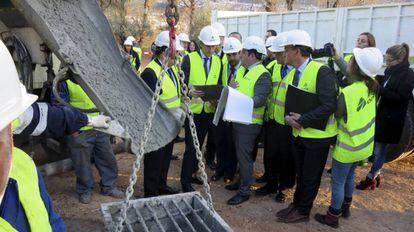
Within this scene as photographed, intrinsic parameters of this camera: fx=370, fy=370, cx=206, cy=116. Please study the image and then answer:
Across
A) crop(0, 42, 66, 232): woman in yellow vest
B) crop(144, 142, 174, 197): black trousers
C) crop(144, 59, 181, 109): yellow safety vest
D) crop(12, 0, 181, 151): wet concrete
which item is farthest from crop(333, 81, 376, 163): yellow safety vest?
crop(0, 42, 66, 232): woman in yellow vest

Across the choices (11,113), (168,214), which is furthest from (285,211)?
(11,113)

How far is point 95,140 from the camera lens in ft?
13.6

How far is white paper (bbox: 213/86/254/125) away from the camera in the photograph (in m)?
3.84

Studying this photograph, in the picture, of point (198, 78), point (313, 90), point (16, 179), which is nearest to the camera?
point (16, 179)

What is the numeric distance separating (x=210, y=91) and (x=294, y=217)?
164 cm

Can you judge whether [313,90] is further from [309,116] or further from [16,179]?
[16,179]

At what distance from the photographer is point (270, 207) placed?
412cm

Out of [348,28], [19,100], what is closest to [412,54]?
[348,28]

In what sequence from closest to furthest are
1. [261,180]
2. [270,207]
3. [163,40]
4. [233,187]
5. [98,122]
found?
[98,122], [163,40], [270,207], [233,187], [261,180]

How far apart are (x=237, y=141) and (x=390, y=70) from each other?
2.00 meters

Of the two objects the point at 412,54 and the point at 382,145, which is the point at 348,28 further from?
the point at 382,145

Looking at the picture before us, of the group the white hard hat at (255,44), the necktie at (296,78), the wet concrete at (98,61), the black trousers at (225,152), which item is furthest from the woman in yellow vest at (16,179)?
the black trousers at (225,152)

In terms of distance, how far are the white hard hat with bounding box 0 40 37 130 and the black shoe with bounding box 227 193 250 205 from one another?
3.36 meters

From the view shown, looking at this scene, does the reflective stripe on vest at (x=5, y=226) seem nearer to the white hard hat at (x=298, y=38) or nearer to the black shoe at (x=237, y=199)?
the white hard hat at (x=298, y=38)
